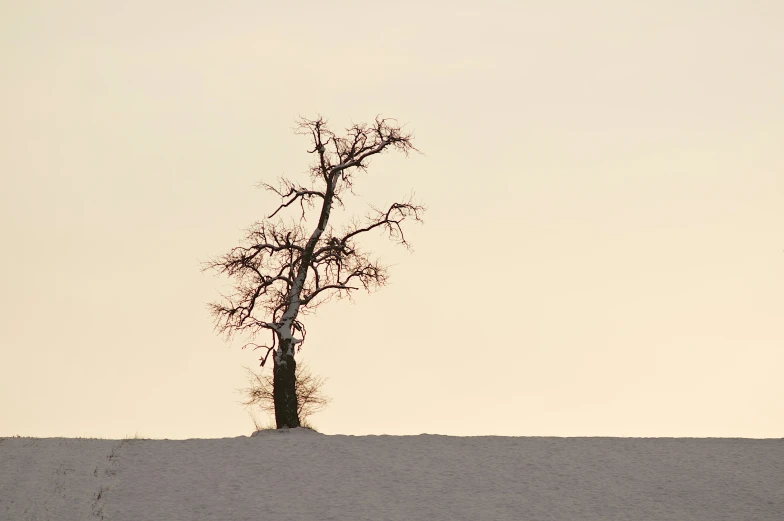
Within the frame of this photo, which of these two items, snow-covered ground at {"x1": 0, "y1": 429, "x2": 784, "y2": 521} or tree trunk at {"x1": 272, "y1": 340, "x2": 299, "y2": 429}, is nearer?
snow-covered ground at {"x1": 0, "y1": 429, "x2": 784, "y2": 521}

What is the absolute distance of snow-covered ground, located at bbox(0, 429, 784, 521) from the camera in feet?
78.7

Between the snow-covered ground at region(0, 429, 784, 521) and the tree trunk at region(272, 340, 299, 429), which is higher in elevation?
the tree trunk at region(272, 340, 299, 429)

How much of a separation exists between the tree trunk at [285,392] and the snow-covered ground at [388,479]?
149 centimetres

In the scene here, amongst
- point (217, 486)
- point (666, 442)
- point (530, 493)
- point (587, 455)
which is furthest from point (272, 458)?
point (666, 442)

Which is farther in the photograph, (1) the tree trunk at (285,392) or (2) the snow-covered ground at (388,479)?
(1) the tree trunk at (285,392)

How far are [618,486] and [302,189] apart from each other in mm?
14643

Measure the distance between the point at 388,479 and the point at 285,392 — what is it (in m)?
7.66

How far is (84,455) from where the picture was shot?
2816cm

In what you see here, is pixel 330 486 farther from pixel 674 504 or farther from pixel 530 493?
pixel 674 504

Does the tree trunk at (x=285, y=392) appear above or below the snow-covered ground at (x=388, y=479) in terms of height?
above

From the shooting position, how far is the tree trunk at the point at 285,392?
32.9m

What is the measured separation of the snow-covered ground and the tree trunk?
4.90 feet

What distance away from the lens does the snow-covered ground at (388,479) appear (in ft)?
78.7

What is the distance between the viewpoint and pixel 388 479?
26.4m
